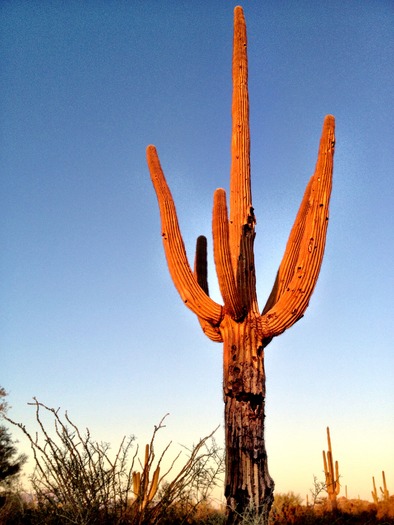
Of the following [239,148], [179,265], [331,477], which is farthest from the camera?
[331,477]

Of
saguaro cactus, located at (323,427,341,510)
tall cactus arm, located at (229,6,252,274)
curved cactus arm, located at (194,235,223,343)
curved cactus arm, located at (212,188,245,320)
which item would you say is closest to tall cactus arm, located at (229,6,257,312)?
tall cactus arm, located at (229,6,252,274)

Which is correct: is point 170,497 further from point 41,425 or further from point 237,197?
point 237,197

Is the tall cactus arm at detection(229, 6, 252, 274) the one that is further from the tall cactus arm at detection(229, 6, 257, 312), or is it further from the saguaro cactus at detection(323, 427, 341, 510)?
the saguaro cactus at detection(323, 427, 341, 510)

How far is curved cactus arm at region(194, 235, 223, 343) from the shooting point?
6.66m

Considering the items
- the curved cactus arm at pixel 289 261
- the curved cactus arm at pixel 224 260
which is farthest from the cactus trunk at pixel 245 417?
the curved cactus arm at pixel 289 261

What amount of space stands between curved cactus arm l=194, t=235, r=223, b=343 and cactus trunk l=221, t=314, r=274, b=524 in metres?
0.29

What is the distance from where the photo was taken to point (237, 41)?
815 cm

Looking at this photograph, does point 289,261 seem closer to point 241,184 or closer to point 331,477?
point 241,184

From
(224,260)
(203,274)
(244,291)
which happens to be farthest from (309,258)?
(203,274)

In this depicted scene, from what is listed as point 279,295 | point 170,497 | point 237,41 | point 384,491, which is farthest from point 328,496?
point 170,497

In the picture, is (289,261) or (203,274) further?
(203,274)

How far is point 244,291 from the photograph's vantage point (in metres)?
6.32

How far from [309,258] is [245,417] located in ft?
6.53

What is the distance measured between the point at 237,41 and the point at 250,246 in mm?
3603
